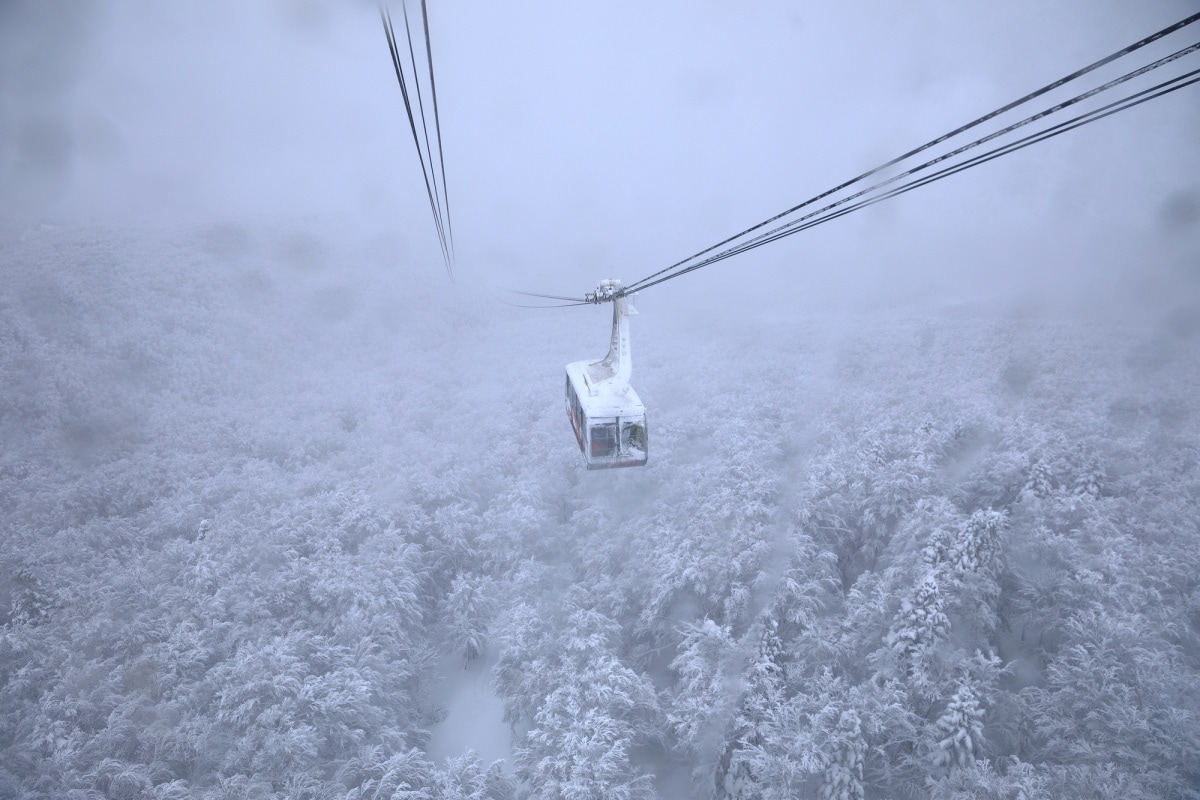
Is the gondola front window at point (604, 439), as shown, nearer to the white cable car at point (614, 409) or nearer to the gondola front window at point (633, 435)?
the white cable car at point (614, 409)

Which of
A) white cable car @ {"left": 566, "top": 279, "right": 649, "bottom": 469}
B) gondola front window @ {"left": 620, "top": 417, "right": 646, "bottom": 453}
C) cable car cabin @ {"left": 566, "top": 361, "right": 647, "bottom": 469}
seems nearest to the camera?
white cable car @ {"left": 566, "top": 279, "right": 649, "bottom": 469}

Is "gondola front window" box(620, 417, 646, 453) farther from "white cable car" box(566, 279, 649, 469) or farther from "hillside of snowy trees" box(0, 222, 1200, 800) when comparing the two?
"hillside of snowy trees" box(0, 222, 1200, 800)

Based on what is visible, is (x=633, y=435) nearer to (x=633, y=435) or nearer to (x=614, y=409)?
(x=633, y=435)

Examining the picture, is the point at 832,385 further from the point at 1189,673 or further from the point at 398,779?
the point at 398,779

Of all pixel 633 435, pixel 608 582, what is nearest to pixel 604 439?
pixel 633 435

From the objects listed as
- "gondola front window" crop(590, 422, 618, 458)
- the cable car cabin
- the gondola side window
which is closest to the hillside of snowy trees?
the cable car cabin

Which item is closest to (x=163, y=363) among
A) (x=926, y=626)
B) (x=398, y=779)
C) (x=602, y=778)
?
(x=398, y=779)
